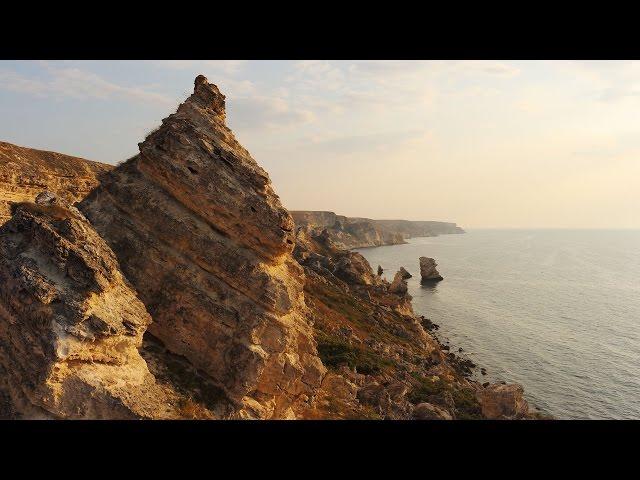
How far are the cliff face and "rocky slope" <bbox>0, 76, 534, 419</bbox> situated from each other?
555 centimetres

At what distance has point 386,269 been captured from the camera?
156m

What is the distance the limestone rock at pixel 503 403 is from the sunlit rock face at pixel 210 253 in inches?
1056

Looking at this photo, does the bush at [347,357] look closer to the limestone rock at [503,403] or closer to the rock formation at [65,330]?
the limestone rock at [503,403]

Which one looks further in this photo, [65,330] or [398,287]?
[398,287]

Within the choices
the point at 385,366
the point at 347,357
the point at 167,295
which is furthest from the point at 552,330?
the point at 167,295

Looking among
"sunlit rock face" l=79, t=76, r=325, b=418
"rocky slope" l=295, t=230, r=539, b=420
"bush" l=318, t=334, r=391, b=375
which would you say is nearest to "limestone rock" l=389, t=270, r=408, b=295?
"rocky slope" l=295, t=230, r=539, b=420

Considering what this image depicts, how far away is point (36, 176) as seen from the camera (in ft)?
135

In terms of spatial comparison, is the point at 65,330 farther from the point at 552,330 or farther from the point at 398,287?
the point at 552,330

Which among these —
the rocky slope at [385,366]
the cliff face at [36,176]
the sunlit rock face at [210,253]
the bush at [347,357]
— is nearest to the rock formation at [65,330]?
the sunlit rock face at [210,253]

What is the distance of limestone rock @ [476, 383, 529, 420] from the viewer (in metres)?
41.1

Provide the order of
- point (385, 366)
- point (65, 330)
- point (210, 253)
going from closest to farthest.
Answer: point (65, 330) → point (210, 253) → point (385, 366)

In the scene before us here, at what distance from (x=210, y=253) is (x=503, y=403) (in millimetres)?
34575

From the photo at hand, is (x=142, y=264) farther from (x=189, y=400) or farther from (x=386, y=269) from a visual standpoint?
(x=386, y=269)
